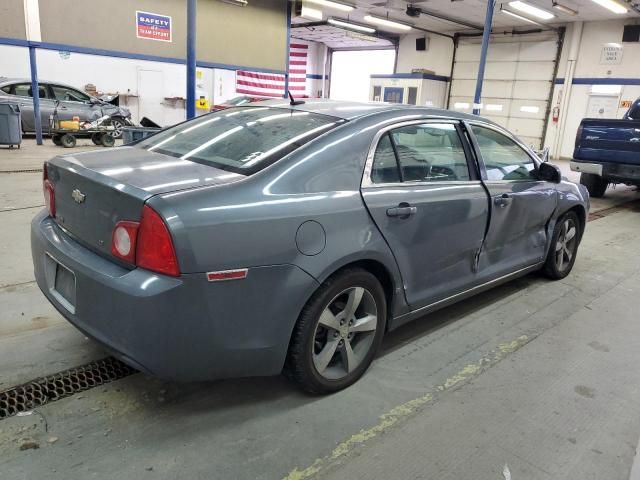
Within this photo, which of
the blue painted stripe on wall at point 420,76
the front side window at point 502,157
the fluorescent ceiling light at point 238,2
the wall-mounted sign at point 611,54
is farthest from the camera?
the blue painted stripe on wall at point 420,76

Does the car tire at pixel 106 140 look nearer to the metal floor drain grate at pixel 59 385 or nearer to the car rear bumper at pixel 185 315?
the metal floor drain grate at pixel 59 385

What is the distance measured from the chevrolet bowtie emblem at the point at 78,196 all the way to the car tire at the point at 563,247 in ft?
11.9

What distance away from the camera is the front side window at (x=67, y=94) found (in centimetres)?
1282

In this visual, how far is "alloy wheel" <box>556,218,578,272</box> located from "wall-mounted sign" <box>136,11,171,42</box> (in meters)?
10.6

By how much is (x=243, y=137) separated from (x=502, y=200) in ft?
5.98

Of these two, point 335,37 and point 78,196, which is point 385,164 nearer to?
point 78,196

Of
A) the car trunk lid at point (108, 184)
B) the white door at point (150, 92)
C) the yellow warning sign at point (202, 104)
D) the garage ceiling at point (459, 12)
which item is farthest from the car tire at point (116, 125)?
the car trunk lid at point (108, 184)

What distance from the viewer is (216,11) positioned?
1249 cm

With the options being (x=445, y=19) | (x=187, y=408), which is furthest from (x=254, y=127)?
(x=445, y=19)

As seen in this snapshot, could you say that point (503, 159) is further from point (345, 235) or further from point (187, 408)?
point (187, 408)

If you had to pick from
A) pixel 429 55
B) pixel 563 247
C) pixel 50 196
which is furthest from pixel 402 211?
pixel 429 55

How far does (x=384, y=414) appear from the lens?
8.21ft

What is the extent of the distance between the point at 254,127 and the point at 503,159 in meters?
1.92

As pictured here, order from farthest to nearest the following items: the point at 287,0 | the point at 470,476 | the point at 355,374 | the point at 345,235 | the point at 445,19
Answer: the point at 445,19, the point at 287,0, the point at 355,374, the point at 345,235, the point at 470,476
